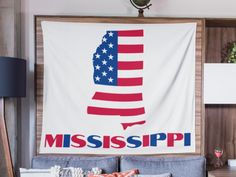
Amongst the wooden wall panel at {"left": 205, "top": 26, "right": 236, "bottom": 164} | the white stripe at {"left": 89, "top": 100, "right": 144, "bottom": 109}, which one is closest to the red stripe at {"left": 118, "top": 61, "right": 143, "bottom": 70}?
the white stripe at {"left": 89, "top": 100, "right": 144, "bottom": 109}

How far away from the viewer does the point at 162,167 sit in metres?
2.33

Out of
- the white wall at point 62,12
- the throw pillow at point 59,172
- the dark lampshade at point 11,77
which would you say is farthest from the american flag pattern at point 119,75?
the dark lampshade at point 11,77

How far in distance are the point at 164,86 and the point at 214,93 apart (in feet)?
1.33

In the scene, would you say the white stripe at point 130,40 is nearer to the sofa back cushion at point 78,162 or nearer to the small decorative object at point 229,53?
the small decorative object at point 229,53

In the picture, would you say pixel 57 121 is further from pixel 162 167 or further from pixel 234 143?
pixel 234 143

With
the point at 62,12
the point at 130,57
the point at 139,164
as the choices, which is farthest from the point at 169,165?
the point at 62,12

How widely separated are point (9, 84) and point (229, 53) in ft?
6.15

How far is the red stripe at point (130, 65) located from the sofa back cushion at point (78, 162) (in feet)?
2.37

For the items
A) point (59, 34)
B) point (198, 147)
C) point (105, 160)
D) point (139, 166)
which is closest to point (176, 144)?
point (198, 147)

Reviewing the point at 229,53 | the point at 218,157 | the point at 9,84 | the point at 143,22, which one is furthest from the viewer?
the point at 229,53

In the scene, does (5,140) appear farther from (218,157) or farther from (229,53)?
(229,53)

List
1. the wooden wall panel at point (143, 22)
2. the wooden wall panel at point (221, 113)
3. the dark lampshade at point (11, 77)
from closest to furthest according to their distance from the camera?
the dark lampshade at point (11, 77) < the wooden wall panel at point (143, 22) < the wooden wall panel at point (221, 113)

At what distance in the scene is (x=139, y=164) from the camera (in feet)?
7.67

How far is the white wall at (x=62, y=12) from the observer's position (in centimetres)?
264
